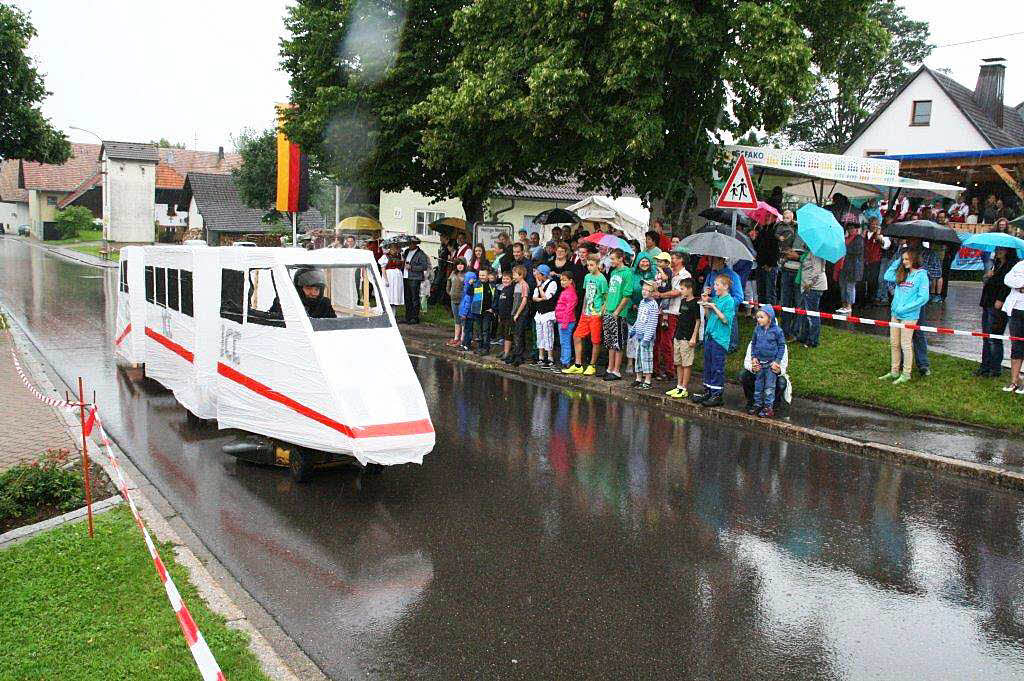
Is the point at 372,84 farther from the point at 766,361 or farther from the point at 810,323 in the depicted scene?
the point at 766,361

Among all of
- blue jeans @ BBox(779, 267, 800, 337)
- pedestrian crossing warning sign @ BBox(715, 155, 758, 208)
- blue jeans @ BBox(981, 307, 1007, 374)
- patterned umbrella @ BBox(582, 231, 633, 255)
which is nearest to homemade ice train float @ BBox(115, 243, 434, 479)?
pedestrian crossing warning sign @ BBox(715, 155, 758, 208)

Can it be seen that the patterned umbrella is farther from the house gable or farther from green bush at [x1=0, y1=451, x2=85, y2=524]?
the house gable

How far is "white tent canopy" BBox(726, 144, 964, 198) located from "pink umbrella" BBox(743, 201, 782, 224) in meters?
1.00

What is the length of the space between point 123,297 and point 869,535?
41.0 feet

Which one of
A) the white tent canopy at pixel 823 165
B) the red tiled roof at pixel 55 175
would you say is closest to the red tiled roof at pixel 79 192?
the red tiled roof at pixel 55 175

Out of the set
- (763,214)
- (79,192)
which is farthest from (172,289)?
(79,192)

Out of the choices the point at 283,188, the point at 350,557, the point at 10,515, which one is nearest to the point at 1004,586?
the point at 350,557

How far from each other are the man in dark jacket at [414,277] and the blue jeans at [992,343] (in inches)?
499

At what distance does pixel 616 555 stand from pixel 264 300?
15.4 ft

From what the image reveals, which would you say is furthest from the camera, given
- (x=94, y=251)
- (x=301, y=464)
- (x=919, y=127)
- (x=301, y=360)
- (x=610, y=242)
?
(x=94, y=251)

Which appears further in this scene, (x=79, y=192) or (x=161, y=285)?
(x=79, y=192)

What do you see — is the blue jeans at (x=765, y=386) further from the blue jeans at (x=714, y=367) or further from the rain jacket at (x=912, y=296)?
the rain jacket at (x=912, y=296)

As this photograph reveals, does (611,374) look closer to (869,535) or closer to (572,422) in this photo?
(572,422)

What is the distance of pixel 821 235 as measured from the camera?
44.8 ft
